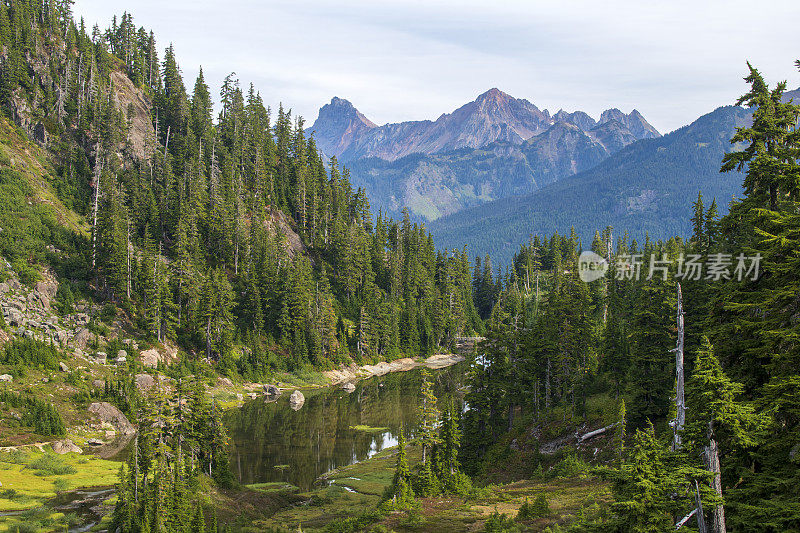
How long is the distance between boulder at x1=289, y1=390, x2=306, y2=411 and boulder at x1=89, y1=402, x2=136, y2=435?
23.0 m

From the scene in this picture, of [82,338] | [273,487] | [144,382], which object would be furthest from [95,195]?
[273,487]

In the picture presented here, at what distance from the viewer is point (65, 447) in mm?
51469

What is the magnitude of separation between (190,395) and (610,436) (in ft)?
111

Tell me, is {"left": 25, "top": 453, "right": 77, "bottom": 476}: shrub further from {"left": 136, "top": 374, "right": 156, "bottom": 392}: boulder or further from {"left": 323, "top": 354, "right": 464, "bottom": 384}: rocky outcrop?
{"left": 323, "top": 354, "right": 464, "bottom": 384}: rocky outcrop

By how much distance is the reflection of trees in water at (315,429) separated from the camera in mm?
54781

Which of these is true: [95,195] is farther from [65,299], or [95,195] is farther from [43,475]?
[43,475]

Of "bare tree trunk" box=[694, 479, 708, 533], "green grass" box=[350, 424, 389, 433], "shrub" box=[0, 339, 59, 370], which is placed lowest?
"green grass" box=[350, 424, 389, 433]

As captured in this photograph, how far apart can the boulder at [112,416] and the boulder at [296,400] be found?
906 inches

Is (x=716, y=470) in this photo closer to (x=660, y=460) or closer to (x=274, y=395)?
(x=660, y=460)

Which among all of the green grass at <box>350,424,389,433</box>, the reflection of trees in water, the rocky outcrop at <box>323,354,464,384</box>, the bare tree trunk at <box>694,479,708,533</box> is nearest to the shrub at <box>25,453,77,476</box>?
the reflection of trees in water

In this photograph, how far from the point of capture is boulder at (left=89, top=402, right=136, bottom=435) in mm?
58844

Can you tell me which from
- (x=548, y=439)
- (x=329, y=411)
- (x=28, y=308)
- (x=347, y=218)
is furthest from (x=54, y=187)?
(x=548, y=439)

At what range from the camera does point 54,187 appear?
87.5 metres

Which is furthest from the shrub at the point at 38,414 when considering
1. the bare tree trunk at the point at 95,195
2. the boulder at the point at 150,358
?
the bare tree trunk at the point at 95,195
